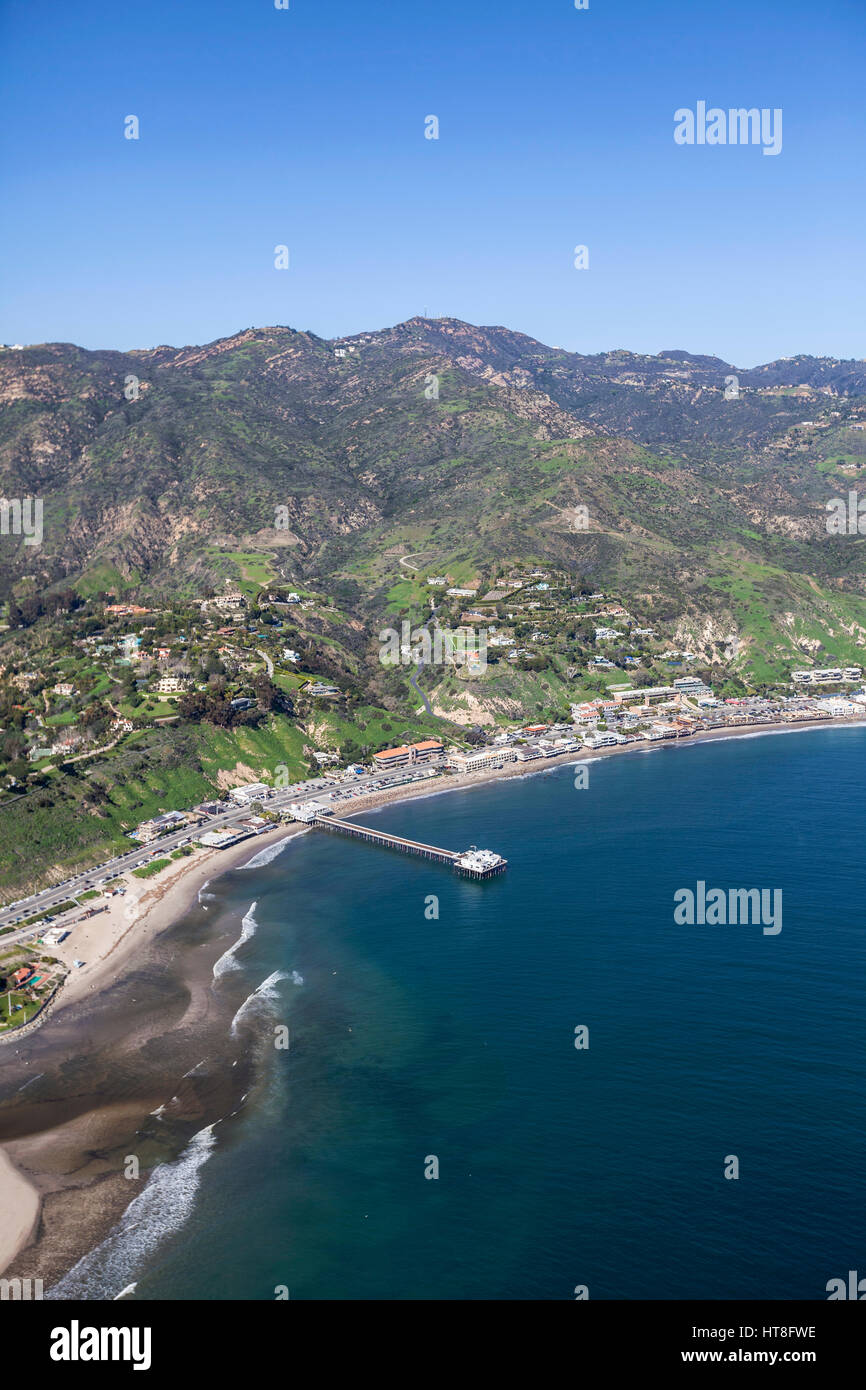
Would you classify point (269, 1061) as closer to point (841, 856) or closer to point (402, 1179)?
point (402, 1179)

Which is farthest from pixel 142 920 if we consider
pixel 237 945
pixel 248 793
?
pixel 248 793

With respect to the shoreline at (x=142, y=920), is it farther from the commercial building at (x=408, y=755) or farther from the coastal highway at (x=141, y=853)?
the commercial building at (x=408, y=755)

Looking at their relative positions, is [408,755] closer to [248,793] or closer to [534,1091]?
[248,793]

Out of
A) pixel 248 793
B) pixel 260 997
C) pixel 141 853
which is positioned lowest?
pixel 260 997

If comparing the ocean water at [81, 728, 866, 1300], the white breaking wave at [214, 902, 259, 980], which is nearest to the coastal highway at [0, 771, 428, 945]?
the ocean water at [81, 728, 866, 1300]

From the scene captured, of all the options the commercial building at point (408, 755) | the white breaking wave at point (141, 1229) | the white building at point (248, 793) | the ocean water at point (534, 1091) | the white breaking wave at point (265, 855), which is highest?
the commercial building at point (408, 755)

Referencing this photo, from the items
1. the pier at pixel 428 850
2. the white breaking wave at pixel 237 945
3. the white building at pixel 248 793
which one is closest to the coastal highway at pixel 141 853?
the white building at pixel 248 793
